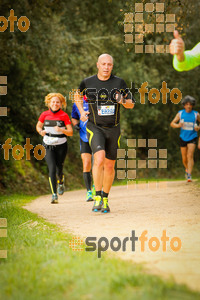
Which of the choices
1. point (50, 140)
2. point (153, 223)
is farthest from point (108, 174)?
point (50, 140)

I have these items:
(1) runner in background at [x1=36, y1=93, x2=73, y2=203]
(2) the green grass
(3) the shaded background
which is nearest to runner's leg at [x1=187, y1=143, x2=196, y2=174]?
(3) the shaded background

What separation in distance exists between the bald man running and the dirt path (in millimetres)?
753

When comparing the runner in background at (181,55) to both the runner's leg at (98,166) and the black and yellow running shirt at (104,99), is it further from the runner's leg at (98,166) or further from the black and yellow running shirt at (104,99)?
the runner's leg at (98,166)

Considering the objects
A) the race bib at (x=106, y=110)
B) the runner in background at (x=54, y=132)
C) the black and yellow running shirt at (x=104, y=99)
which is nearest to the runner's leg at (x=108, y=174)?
the black and yellow running shirt at (x=104, y=99)

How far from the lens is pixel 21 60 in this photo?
18375mm

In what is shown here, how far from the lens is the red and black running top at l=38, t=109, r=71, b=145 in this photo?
1117 centimetres

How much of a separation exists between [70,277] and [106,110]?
4.81m

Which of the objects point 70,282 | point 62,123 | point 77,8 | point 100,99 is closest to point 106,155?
point 100,99

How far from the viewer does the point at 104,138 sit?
880 centimetres

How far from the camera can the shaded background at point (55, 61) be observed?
1695 centimetres

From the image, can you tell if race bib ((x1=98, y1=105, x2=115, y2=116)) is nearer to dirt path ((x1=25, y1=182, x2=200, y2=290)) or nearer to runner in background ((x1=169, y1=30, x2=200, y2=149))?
dirt path ((x1=25, y1=182, x2=200, y2=290))

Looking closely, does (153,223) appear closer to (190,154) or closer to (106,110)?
(106,110)

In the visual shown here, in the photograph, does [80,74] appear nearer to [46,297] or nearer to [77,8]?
[77,8]

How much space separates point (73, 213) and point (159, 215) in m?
1.66
